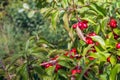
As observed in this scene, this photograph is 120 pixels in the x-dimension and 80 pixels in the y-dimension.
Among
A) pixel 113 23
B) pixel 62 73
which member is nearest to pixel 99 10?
pixel 113 23

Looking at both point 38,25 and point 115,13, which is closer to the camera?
point 115,13

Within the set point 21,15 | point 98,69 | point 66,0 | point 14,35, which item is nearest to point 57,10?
point 66,0

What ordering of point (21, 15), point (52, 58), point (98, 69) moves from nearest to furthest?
point (98, 69) → point (52, 58) → point (21, 15)

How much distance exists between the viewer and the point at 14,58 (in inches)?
61.4

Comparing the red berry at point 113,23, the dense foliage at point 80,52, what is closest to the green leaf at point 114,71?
the dense foliage at point 80,52

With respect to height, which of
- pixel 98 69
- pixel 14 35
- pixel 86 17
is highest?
pixel 86 17

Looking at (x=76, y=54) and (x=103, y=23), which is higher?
(x=103, y=23)

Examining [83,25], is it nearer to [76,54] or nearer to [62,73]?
[76,54]

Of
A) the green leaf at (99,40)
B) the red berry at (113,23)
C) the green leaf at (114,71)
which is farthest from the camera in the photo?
the red berry at (113,23)

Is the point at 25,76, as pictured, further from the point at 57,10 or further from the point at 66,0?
the point at 66,0

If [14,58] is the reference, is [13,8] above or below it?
below

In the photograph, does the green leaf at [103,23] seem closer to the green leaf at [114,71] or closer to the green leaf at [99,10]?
the green leaf at [99,10]

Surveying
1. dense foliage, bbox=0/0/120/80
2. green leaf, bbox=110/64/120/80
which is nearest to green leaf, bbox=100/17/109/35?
dense foliage, bbox=0/0/120/80

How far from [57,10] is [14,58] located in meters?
0.33
